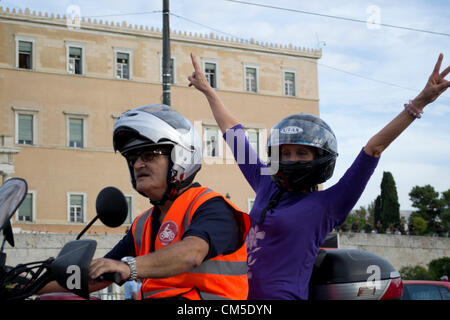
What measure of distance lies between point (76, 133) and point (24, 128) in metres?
3.08

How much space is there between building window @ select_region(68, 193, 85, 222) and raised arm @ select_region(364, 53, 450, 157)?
3894 centimetres

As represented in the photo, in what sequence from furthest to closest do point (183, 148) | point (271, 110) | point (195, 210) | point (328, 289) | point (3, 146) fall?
point (271, 110)
point (3, 146)
point (328, 289)
point (183, 148)
point (195, 210)

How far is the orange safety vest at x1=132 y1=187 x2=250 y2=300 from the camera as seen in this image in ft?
10.1

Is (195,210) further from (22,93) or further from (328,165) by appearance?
(22,93)

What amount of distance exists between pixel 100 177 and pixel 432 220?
2690cm

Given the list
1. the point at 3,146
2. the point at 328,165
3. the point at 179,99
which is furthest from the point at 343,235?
the point at 328,165

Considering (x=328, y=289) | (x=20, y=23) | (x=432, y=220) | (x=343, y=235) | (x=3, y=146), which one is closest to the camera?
(x=328, y=289)

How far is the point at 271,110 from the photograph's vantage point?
158 ft

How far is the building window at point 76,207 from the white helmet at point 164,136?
3904cm

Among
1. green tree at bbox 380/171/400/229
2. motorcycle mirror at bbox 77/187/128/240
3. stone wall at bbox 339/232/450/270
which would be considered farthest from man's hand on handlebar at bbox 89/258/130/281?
green tree at bbox 380/171/400/229

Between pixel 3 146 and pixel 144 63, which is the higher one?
pixel 144 63

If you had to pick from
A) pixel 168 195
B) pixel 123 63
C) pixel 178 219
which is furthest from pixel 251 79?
pixel 178 219

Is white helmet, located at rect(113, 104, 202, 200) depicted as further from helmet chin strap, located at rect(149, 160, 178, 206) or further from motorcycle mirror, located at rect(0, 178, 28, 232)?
motorcycle mirror, located at rect(0, 178, 28, 232)

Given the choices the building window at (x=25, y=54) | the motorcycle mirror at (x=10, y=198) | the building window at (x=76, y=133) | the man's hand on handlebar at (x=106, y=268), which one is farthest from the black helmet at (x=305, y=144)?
the building window at (x=76, y=133)
